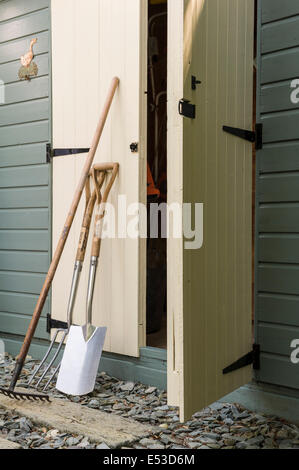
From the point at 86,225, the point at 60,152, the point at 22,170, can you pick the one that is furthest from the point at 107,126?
the point at 22,170

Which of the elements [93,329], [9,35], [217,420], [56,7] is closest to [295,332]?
[217,420]

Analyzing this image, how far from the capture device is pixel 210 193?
6.82ft

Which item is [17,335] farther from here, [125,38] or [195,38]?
[195,38]

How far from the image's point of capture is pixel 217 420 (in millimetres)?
2371

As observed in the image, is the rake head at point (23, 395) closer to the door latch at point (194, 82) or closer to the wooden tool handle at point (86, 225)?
the wooden tool handle at point (86, 225)

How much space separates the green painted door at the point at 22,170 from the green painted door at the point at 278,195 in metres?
1.47

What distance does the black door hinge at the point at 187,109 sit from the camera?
6.04ft

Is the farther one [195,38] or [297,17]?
[297,17]

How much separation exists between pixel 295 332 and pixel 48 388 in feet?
4.59
